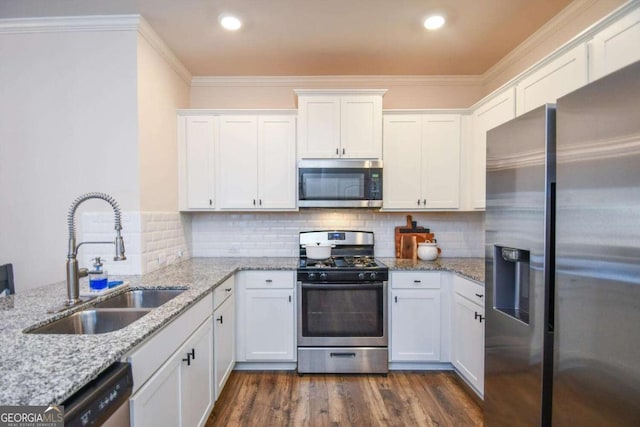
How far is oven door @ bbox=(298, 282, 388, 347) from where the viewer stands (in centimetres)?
264

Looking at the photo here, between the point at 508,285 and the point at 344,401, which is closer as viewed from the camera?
the point at 508,285

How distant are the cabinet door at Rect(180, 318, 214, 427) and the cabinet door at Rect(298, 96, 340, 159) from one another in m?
1.71

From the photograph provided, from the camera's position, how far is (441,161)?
3.02 m

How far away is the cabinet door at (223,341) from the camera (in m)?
2.16

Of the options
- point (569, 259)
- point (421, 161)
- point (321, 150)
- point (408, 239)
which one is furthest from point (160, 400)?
point (421, 161)

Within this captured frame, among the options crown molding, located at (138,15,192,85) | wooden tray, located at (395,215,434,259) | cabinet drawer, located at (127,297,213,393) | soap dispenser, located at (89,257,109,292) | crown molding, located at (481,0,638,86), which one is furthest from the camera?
wooden tray, located at (395,215,434,259)

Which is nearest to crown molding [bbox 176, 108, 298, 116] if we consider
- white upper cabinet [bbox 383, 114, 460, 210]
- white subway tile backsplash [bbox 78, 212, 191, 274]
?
white upper cabinet [bbox 383, 114, 460, 210]

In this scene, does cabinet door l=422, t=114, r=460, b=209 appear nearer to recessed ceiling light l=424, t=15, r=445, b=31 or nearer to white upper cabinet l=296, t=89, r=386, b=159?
white upper cabinet l=296, t=89, r=386, b=159

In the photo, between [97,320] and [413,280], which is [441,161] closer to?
[413,280]

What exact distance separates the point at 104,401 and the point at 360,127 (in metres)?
2.62

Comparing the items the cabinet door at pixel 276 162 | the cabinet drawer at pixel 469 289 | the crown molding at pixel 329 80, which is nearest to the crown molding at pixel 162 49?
the crown molding at pixel 329 80

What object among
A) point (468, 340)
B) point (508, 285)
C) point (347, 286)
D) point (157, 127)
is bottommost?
point (468, 340)

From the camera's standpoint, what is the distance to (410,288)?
2.68 meters

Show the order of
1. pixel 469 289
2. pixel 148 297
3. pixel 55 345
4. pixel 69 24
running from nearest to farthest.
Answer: pixel 55 345 < pixel 148 297 < pixel 69 24 < pixel 469 289
